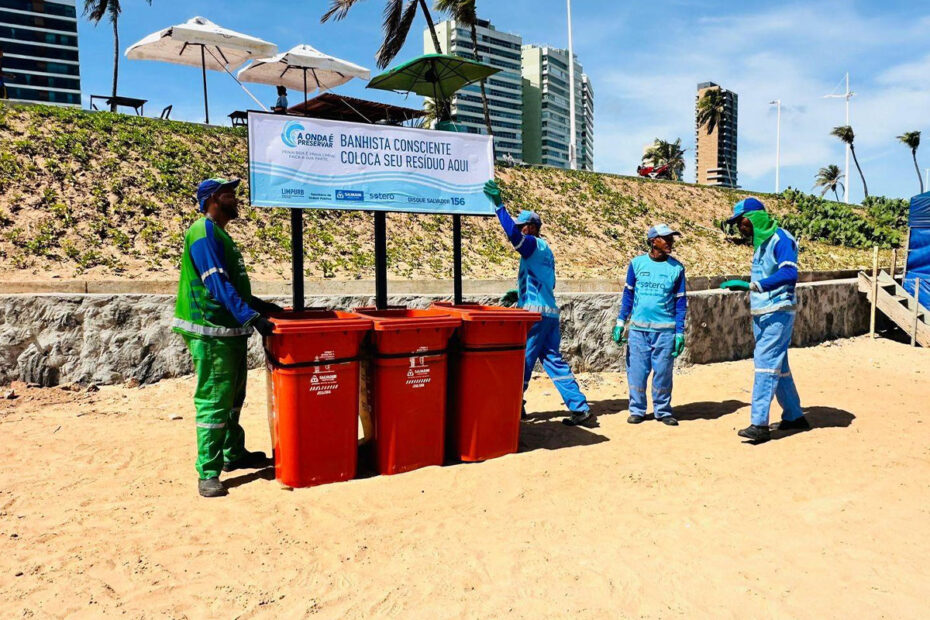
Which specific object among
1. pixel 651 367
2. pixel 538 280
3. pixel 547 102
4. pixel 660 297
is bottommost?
pixel 651 367

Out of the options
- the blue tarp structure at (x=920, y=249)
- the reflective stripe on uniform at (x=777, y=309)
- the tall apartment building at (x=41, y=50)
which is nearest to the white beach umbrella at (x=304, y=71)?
the reflective stripe on uniform at (x=777, y=309)

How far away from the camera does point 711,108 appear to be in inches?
2173

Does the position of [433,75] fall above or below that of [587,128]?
below

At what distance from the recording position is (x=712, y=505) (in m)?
4.08

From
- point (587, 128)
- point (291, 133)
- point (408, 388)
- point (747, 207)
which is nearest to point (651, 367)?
point (747, 207)

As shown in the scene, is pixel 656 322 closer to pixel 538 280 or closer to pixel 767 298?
pixel 767 298

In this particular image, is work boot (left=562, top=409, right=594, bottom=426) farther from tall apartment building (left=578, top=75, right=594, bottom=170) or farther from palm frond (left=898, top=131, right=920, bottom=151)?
tall apartment building (left=578, top=75, right=594, bottom=170)

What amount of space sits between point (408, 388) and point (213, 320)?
1409mm

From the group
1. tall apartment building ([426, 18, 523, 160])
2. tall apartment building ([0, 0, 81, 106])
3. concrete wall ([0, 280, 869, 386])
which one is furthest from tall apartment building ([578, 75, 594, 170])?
concrete wall ([0, 280, 869, 386])

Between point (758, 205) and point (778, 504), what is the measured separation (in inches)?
106

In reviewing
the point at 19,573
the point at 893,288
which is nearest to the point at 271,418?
the point at 19,573

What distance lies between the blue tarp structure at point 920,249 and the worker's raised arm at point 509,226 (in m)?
11.0

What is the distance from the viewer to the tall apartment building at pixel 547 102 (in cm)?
12950

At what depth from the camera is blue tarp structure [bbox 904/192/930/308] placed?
42.2 ft
